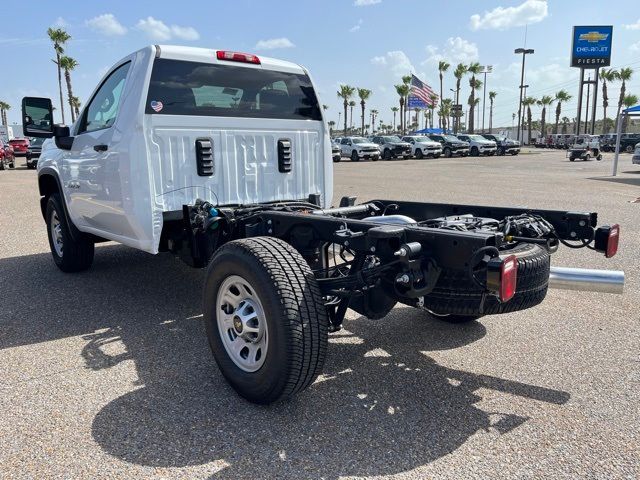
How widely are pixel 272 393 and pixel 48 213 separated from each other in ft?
15.6

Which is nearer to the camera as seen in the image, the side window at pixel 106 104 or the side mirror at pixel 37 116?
the side window at pixel 106 104

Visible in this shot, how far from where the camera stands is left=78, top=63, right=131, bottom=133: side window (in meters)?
4.78

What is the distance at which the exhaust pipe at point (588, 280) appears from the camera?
11.1 ft

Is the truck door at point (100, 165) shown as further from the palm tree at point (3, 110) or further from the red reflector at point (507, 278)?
the palm tree at point (3, 110)

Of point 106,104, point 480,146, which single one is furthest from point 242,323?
point 480,146

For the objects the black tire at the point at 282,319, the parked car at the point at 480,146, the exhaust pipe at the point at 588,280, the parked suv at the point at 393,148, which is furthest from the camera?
the parked car at the point at 480,146

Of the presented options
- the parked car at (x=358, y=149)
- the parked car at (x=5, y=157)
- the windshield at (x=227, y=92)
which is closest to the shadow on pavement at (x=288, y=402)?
the windshield at (x=227, y=92)

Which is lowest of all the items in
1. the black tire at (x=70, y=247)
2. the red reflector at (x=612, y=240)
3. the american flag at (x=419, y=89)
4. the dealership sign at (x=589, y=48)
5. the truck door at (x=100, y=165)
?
the black tire at (x=70, y=247)

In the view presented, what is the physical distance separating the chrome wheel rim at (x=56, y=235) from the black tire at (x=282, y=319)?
13.1 feet

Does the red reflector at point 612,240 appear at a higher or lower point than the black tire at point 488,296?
higher

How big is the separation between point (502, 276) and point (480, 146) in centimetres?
4282

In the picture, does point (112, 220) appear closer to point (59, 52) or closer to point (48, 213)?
point (48, 213)

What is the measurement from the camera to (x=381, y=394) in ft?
11.1

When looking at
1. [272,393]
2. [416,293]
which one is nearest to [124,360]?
[272,393]
